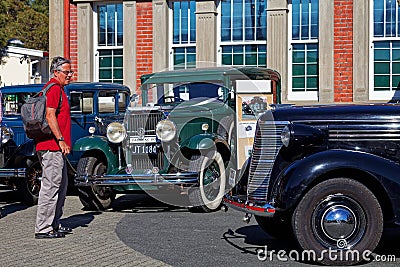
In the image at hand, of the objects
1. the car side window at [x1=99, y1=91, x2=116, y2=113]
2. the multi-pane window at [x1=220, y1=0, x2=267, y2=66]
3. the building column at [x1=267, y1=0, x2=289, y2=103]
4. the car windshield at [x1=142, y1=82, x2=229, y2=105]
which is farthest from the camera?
the multi-pane window at [x1=220, y1=0, x2=267, y2=66]

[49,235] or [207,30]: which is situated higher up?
[207,30]

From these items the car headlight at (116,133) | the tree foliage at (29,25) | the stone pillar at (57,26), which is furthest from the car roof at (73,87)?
the tree foliage at (29,25)

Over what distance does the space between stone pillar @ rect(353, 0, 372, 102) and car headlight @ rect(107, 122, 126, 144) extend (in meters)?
7.43

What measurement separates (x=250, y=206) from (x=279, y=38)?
1016 cm

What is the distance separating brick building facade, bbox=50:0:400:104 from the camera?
53.6 ft

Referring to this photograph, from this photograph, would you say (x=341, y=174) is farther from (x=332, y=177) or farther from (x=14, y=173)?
(x=14, y=173)

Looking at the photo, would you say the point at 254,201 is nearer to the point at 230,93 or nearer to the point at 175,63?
the point at 230,93

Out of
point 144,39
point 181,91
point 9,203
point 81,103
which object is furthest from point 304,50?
point 9,203

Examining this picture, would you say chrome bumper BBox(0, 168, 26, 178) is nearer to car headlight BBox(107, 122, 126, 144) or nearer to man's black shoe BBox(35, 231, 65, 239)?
car headlight BBox(107, 122, 126, 144)

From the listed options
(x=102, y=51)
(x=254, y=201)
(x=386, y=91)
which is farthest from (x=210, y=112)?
(x=102, y=51)

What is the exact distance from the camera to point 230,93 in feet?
35.7

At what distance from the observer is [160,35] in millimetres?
17531

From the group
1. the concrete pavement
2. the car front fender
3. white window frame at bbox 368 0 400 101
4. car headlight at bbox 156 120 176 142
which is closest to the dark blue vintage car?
the car front fender

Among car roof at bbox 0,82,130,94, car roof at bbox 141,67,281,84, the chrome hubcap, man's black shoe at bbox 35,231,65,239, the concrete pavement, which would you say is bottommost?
the concrete pavement
